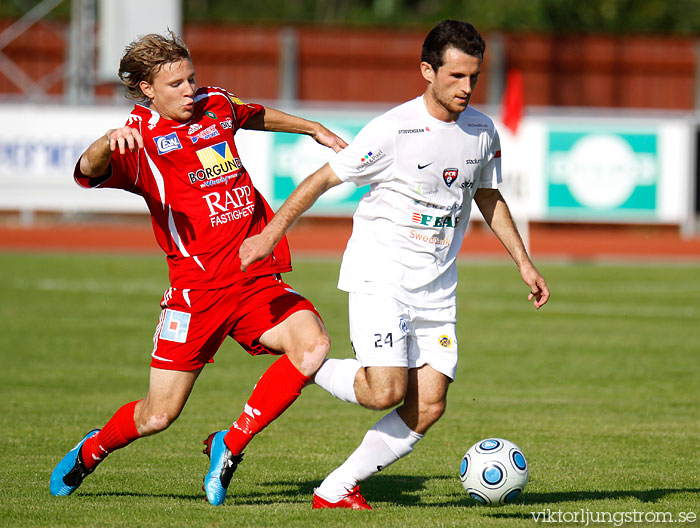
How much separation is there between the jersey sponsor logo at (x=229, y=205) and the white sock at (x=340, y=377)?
878 mm

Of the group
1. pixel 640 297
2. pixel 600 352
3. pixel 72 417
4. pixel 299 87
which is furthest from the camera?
pixel 299 87

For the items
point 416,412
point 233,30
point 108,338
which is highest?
point 233,30

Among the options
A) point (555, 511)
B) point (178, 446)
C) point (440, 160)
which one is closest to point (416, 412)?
point (555, 511)

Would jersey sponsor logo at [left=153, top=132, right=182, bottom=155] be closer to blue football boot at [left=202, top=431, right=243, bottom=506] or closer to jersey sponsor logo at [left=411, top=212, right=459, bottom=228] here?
jersey sponsor logo at [left=411, top=212, right=459, bottom=228]

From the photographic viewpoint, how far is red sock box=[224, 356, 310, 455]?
5.64 m

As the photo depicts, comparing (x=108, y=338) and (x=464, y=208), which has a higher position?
(x=464, y=208)

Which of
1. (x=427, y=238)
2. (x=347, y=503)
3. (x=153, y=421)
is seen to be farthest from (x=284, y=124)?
(x=347, y=503)

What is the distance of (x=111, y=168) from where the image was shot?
5.61m

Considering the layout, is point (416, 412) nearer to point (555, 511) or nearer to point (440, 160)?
point (555, 511)

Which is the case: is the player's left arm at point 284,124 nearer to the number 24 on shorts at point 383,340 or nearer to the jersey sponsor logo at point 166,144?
the jersey sponsor logo at point 166,144

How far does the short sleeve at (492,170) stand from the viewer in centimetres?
561

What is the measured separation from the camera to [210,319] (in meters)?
5.68

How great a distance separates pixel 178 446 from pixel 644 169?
18.4 meters

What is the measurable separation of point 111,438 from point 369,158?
6.44 feet
